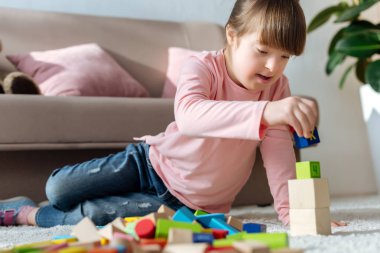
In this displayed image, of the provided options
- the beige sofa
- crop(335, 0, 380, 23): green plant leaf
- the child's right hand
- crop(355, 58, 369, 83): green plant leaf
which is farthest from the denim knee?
crop(355, 58, 369, 83): green plant leaf

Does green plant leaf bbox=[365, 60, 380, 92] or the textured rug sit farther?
green plant leaf bbox=[365, 60, 380, 92]

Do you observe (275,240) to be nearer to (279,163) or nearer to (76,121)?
(279,163)

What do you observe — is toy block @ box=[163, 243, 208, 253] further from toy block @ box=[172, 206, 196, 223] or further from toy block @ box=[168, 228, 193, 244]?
toy block @ box=[172, 206, 196, 223]

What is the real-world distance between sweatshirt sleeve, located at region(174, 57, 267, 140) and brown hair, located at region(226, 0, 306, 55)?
14 cm

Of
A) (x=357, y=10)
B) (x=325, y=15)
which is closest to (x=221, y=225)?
(x=357, y=10)

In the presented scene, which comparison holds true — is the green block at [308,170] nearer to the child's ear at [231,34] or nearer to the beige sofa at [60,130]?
the child's ear at [231,34]

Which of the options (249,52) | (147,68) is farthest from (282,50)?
(147,68)

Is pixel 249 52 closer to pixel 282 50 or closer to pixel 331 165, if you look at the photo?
pixel 282 50

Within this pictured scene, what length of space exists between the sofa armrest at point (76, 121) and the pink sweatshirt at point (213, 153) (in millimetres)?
316

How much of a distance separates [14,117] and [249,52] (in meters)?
0.71

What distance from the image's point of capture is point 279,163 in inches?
48.1

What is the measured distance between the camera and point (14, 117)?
1494 millimetres

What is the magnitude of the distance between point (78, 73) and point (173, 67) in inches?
15.0

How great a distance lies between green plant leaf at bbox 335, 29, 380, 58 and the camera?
7.17 ft
